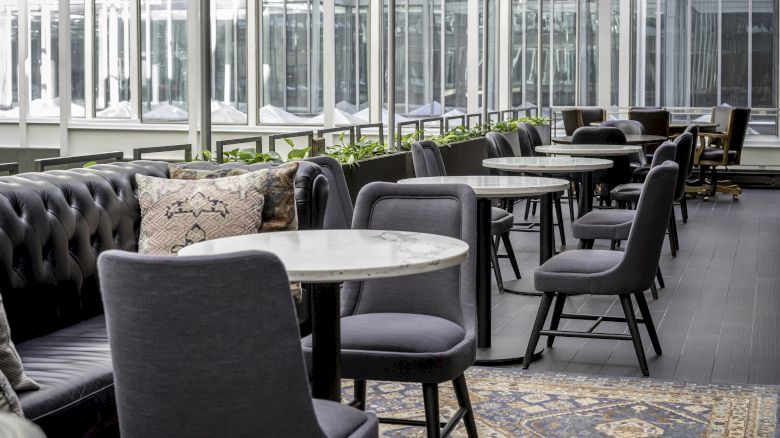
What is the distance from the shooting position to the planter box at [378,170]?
6.62 metres

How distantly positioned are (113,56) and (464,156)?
7.76 metres

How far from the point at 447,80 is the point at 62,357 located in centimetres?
1326

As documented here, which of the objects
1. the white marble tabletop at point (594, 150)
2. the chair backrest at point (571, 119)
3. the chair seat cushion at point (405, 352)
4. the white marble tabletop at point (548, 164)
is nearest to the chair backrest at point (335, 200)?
the white marble tabletop at point (548, 164)

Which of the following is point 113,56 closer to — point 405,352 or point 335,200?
point 335,200

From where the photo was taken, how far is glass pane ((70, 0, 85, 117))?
46.5ft

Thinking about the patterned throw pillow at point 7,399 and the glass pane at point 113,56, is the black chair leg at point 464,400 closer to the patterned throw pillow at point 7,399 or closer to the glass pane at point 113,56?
the patterned throw pillow at point 7,399

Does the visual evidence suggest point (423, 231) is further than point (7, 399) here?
Yes

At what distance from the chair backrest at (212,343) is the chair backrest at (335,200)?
9.68 feet

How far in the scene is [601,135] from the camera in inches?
338

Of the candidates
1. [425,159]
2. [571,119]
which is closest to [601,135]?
[425,159]

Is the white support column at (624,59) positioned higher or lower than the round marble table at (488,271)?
higher

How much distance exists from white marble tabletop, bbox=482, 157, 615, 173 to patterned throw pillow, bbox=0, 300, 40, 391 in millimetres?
4107

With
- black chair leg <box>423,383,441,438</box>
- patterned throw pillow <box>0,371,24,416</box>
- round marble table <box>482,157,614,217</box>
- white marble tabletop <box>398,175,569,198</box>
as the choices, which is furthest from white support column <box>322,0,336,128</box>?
patterned throw pillow <box>0,371,24,416</box>

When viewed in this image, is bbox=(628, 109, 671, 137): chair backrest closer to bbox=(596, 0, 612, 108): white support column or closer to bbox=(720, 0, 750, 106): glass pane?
bbox=(596, 0, 612, 108): white support column
